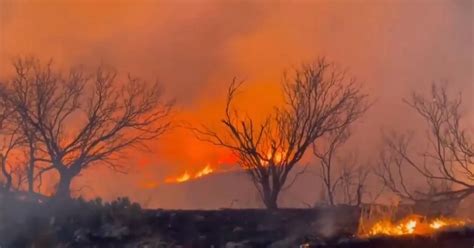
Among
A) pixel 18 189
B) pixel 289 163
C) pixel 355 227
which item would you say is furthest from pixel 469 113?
pixel 18 189

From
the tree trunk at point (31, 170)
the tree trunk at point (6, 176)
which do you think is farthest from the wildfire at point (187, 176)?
the tree trunk at point (6, 176)

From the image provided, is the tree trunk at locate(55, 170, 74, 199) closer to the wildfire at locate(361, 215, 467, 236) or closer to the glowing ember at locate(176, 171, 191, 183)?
the glowing ember at locate(176, 171, 191, 183)

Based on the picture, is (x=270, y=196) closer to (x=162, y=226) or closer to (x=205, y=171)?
(x=162, y=226)

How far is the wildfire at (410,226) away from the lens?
16.1 meters

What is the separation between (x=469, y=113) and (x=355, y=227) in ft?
45.3

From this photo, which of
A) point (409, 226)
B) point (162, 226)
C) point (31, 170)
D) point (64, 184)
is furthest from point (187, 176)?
point (409, 226)

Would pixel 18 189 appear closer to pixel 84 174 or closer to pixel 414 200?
pixel 84 174

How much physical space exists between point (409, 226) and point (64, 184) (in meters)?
14.0

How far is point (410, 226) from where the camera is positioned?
16.9m

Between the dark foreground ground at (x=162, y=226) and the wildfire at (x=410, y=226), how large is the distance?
277 centimetres

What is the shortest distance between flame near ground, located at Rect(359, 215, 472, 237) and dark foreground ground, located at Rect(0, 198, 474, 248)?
8.76 feet

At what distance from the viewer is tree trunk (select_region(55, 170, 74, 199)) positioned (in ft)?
84.6

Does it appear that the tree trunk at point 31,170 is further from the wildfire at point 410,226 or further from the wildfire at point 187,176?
the wildfire at point 410,226

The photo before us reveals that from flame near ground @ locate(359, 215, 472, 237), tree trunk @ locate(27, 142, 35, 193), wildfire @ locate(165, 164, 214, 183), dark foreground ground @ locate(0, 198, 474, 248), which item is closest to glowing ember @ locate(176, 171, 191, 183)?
wildfire @ locate(165, 164, 214, 183)
